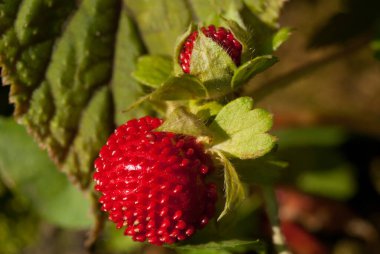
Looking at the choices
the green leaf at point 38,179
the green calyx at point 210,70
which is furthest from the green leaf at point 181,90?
the green leaf at point 38,179

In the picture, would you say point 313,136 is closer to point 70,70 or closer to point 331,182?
point 331,182

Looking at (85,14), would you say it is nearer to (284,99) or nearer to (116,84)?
(116,84)

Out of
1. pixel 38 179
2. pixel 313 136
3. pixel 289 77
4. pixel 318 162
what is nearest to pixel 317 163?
pixel 318 162

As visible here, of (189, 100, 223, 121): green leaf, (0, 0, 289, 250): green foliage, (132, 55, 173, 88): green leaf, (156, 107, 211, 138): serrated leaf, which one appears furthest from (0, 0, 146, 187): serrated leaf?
(156, 107, 211, 138): serrated leaf

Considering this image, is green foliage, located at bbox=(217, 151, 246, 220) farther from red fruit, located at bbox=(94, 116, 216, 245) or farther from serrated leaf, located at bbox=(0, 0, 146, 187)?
serrated leaf, located at bbox=(0, 0, 146, 187)

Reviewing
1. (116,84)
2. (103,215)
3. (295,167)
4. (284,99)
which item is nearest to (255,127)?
(116,84)

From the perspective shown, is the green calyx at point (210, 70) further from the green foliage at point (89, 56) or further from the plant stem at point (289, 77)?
the plant stem at point (289, 77)

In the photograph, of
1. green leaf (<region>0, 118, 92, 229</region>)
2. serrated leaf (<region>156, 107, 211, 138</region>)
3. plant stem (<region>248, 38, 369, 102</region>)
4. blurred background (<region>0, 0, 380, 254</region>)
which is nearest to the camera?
serrated leaf (<region>156, 107, 211, 138</region>)

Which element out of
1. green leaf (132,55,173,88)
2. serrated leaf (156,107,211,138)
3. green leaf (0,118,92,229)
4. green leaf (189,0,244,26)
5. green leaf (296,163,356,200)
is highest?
green leaf (189,0,244,26)
